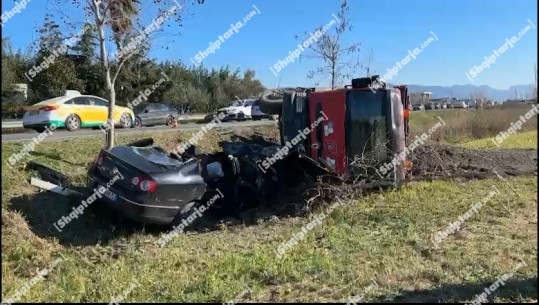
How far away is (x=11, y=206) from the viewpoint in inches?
267

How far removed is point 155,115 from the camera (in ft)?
88.7

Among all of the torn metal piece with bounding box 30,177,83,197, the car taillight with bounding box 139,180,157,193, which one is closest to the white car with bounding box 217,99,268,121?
the torn metal piece with bounding box 30,177,83,197

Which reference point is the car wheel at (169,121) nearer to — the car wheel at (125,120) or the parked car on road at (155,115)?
the parked car on road at (155,115)

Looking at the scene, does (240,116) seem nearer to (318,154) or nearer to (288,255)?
(318,154)

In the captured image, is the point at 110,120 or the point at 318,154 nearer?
the point at 318,154

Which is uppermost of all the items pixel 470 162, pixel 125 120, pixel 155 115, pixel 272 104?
pixel 272 104

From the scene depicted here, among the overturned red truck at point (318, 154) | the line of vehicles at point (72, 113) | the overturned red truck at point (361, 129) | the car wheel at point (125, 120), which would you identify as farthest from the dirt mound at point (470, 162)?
the car wheel at point (125, 120)

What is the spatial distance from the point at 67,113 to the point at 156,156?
12.6 meters

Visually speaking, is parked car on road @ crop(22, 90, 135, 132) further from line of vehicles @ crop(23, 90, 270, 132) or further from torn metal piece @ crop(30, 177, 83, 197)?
torn metal piece @ crop(30, 177, 83, 197)

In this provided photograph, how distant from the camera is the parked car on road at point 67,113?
18297 millimetres

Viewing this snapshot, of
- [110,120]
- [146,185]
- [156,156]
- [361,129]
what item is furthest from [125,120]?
[146,185]

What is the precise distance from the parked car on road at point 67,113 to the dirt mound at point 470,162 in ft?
37.6

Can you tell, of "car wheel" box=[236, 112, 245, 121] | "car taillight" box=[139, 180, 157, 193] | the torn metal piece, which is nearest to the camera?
"car taillight" box=[139, 180, 157, 193]

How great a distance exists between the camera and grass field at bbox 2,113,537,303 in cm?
455
